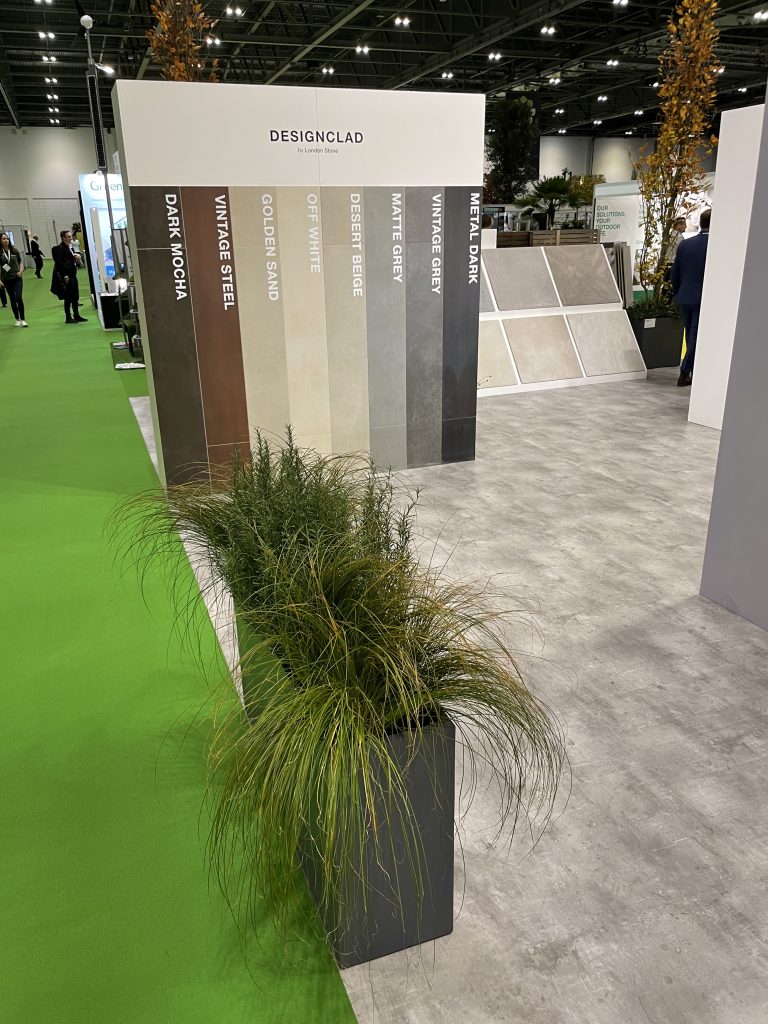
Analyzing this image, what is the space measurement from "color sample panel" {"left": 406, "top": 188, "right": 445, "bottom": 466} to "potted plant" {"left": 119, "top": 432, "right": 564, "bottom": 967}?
340cm

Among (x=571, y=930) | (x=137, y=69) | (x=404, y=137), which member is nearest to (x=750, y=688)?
(x=571, y=930)

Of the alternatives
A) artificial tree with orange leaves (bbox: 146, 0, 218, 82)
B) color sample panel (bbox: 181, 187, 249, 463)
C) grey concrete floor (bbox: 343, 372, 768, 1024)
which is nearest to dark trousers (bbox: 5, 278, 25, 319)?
artificial tree with orange leaves (bbox: 146, 0, 218, 82)

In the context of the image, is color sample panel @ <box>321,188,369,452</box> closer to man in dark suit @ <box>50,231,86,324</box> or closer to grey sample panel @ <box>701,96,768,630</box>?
grey sample panel @ <box>701,96,768,630</box>

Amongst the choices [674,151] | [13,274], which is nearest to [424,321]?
[674,151]

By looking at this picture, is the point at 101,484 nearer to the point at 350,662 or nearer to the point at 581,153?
the point at 350,662

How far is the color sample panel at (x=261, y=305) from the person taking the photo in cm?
481

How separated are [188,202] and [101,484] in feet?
6.80

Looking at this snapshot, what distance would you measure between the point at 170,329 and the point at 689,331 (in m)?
5.24

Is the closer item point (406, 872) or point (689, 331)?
point (406, 872)

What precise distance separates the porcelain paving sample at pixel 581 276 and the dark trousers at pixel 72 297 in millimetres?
9086

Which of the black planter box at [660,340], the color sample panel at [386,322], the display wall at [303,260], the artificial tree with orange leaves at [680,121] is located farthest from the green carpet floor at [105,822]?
the artificial tree with orange leaves at [680,121]

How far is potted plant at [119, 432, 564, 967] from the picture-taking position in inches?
61.1

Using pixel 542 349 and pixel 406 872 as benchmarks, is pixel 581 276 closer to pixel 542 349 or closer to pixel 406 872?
pixel 542 349

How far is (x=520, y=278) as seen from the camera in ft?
27.6
